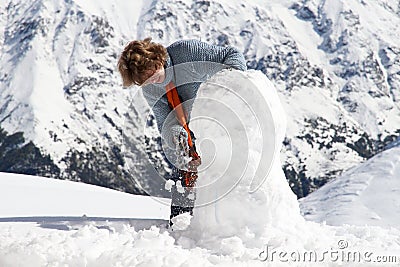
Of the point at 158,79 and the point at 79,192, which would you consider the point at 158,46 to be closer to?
the point at 158,79

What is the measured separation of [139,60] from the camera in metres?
4.96

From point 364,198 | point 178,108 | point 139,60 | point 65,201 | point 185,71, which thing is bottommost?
point 364,198

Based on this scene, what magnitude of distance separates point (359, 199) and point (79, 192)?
14.5 ft

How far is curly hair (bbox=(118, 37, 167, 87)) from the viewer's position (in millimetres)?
4973

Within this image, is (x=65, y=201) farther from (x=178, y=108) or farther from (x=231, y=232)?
(x=231, y=232)

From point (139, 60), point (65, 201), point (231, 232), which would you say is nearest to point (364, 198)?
point (65, 201)

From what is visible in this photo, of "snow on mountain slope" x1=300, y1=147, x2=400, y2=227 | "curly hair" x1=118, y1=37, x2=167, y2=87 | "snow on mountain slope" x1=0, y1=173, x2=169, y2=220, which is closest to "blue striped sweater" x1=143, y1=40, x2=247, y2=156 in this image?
"curly hair" x1=118, y1=37, x2=167, y2=87

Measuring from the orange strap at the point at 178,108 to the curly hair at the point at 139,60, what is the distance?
0.35 meters

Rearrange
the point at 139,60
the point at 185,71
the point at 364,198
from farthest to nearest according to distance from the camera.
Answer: the point at 364,198
the point at 185,71
the point at 139,60

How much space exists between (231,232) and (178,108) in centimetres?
126

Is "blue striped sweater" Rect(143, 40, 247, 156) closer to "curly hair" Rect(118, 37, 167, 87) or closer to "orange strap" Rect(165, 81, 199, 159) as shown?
"orange strap" Rect(165, 81, 199, 159)

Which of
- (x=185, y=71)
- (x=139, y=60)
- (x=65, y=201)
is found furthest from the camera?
(x=65, y=201)

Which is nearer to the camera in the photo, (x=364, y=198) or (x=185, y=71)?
(x=185, y=71)

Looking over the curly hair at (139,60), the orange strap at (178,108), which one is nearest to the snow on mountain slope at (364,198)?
the orange strap at (178,108)
